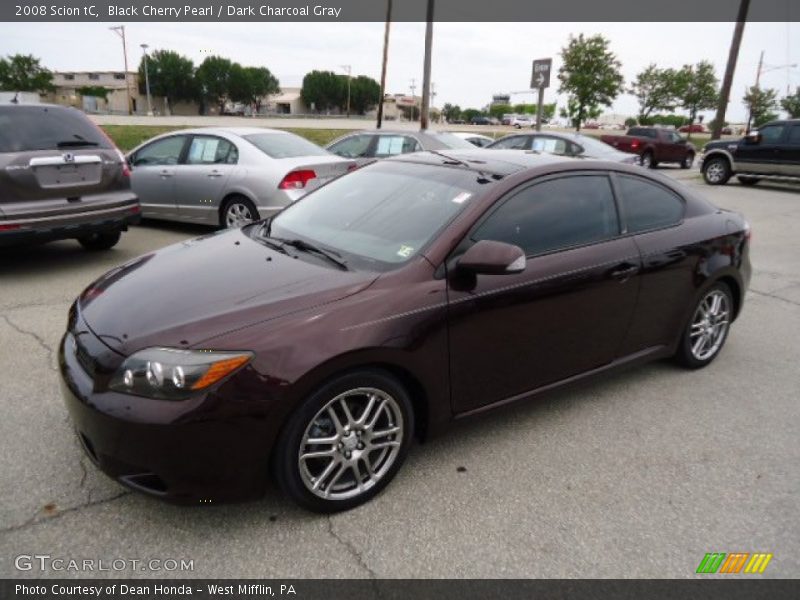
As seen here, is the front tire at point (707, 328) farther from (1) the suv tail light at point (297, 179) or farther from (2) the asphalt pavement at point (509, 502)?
(1) the suv tail light at point (297, 179)

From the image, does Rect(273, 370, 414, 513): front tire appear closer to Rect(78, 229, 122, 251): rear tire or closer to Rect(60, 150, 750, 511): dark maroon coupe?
Rect(60, 150, 750, 511): dark maroon coupe

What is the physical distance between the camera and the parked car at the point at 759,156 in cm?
1520

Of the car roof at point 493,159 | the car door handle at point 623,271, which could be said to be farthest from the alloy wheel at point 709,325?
the car roof at point 493,159

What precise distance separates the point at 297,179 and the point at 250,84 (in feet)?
346

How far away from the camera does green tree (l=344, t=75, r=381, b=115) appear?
388 feet

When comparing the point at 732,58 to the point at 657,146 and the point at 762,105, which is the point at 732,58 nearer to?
the point at 657,146

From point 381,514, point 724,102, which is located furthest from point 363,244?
point 724,102

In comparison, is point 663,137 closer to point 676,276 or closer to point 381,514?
point 676,276

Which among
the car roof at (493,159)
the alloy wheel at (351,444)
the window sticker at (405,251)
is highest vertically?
the car roof at (493,159)

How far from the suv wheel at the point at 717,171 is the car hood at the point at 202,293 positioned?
56.9ft

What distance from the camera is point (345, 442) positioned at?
2.53 m

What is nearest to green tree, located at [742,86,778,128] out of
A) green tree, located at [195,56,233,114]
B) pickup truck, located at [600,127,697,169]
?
pickup truck, located at [600,127,697,169]

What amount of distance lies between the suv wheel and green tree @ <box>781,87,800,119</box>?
47352 millimetres
